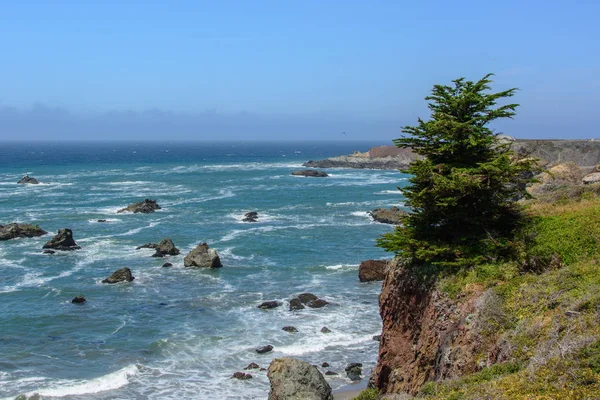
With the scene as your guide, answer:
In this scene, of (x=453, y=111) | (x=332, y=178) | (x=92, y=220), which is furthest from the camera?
(x=332, y=178)

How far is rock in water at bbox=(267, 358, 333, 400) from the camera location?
23.6 m

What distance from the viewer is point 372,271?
45.6 m

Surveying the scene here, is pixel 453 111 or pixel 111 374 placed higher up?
pixel 453 111

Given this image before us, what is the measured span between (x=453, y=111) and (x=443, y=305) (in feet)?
26.3

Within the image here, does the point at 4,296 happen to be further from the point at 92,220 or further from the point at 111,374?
the point at 92,220

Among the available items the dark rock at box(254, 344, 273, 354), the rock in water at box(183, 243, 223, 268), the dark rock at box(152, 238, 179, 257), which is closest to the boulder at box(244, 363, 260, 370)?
the dark rock at box(254, 344, 273, 354)

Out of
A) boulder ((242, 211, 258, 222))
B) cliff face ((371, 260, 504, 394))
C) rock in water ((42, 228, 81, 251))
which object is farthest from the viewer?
boulder ((242, 211, 258, 222))

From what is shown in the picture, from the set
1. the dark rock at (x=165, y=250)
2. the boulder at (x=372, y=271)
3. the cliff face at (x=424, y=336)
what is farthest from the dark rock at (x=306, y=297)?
the dark rock at (x=165, y=250)

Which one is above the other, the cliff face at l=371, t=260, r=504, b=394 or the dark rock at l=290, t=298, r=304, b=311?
the cliff face at l=371, t=260, r=504, b=394

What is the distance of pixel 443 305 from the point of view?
20.7 metres

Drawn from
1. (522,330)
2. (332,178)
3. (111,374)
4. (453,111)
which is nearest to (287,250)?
(111,374)

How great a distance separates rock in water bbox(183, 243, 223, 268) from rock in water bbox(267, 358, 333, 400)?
2531cm

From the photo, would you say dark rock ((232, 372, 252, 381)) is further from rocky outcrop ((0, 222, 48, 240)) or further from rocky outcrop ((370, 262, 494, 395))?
rocky outcrop ((0, 222, 48, 240))

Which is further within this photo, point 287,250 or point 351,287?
point 287,250
